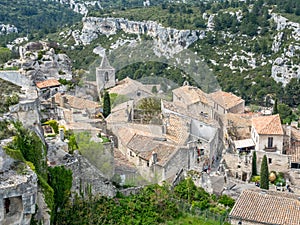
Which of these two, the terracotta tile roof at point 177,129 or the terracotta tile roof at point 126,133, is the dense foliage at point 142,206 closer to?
the terracotta tile roof at point 177,129

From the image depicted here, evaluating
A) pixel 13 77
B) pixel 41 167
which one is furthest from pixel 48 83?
pixel 41 167

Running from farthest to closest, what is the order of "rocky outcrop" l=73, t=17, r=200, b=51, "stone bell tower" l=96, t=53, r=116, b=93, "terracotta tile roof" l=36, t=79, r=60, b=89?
1. "rocky outcrop" l=73, t=17, r=200, b=51
2. "stone bell tower" l=96, t=53, r=116, b=93
3. "terracotta tile roof" l=36, t=79, r=60, b=89

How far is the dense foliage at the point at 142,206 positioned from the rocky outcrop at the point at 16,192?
420 cm

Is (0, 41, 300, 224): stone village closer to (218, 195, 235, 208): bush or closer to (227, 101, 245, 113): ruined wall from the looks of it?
(227, 101, 245, 113): ruined wall

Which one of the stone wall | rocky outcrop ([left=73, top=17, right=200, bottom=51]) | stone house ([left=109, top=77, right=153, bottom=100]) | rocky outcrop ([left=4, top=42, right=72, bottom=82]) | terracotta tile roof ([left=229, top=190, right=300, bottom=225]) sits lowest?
terracotta tile roof ([left=229, top=190, right=300, bottom=225])

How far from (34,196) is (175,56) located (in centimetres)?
5260

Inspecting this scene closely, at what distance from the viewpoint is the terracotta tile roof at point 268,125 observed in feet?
119

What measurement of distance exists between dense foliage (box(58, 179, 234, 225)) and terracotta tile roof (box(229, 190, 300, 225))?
128 cm

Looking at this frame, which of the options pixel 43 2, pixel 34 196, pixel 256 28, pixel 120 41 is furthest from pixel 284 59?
pixel 43 2

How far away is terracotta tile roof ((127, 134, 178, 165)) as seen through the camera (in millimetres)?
28344

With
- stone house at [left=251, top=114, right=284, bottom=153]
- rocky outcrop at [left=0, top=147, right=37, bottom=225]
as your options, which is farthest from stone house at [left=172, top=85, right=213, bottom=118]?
rocky outcrop at [left=0, top=147, right=37, bottom=225]

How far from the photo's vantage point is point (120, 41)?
86.3 meters

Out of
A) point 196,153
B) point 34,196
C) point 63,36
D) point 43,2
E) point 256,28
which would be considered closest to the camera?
point 34,196

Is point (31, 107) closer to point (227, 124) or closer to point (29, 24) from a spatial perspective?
point (227, 124)
